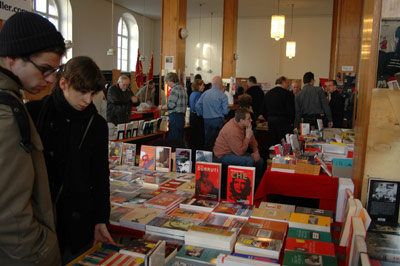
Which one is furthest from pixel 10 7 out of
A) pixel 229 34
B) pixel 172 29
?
pixel 229 34

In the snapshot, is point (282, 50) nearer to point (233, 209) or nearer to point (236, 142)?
point (236, 142)

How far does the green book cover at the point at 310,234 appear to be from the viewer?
1.94m

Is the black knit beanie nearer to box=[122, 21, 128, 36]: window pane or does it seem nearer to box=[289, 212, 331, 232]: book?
box=[289, 212, 331, 232]: book

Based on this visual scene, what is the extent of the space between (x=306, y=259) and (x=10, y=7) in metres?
2.37

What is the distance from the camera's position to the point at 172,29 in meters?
8.38

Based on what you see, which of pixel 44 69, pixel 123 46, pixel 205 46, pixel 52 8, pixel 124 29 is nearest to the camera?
pixel 44 69

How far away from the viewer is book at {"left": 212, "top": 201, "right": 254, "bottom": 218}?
223 centimetres

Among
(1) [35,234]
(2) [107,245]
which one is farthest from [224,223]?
(1) [35,234]

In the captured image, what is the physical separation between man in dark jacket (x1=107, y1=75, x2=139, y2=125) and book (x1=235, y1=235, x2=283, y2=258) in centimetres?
457

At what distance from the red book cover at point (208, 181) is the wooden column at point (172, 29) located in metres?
6.04

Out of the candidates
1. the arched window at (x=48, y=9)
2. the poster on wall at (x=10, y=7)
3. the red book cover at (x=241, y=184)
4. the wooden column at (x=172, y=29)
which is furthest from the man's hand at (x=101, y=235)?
the arched window at (x=48, y=9)

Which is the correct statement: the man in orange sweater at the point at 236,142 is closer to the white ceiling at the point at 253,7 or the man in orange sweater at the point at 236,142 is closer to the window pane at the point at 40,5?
the window pane at the point at 40,5

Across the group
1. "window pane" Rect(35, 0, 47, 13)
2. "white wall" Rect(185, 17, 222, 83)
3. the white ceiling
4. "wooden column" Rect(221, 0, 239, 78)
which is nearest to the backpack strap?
"wooden column" Rect(221, 0, 239, 78)

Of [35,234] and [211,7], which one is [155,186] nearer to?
[35,234]
